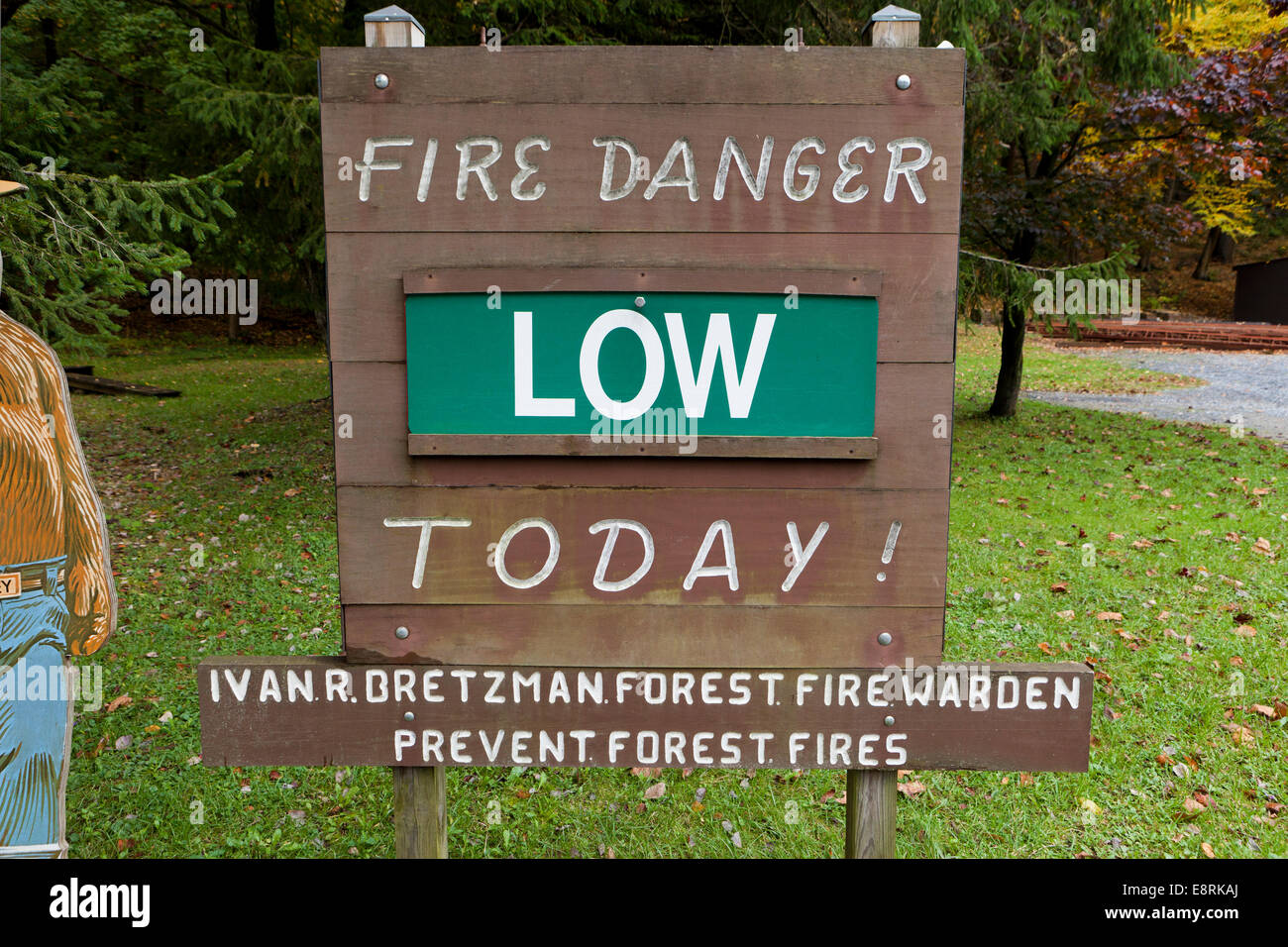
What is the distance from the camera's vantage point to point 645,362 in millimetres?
2037

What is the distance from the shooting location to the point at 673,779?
420 centimetres

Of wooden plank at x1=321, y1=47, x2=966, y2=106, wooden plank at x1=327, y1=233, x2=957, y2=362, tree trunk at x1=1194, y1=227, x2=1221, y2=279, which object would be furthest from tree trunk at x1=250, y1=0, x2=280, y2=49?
tree trunk at x1=1194, y1=227, x2=1221, y2=279

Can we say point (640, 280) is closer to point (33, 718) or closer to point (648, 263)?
point (648, 263)

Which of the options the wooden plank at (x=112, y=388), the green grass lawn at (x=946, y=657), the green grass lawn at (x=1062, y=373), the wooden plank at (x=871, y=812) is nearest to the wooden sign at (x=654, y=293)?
the wooden plank at (x=871, y=812)

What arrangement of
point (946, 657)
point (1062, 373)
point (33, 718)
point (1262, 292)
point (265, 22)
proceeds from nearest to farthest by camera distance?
point (33, 718) < point (946, 657) < point (265, 22) < point (1062, 373) < point (1262, 292)

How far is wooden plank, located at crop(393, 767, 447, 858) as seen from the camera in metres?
2.34

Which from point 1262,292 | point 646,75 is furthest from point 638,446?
point 1262,292

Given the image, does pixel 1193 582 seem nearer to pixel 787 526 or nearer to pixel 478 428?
pixel 787 526

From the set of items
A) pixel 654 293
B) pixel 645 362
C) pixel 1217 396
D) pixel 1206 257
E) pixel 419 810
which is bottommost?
pixel 419 810

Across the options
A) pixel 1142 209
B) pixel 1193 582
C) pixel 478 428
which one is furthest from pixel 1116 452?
pixel 478 428

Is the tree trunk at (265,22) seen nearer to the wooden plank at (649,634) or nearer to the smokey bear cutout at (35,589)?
the smokey bear cutout at (35,589)

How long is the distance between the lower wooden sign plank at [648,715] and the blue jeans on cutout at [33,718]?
76 cm

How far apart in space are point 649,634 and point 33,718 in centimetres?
185

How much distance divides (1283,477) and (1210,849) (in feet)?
24.2
